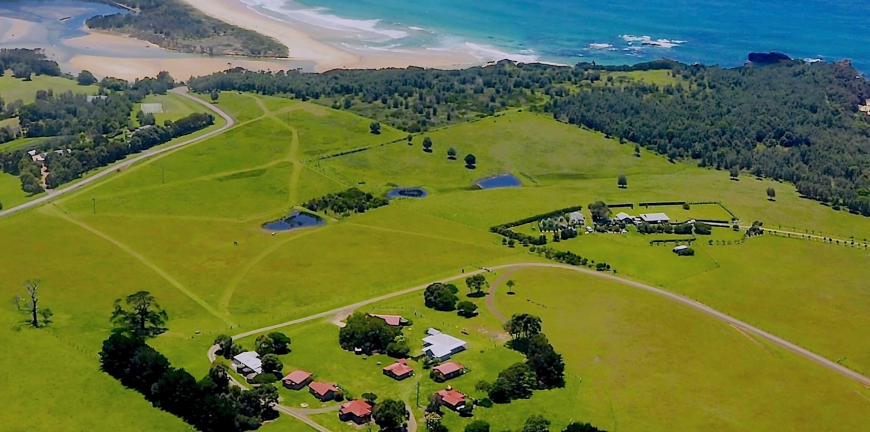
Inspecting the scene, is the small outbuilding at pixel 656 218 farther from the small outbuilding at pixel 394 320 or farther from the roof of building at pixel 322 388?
the roof of building at pixel 322 388

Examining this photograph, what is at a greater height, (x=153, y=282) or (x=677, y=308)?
(x=677, y=308)

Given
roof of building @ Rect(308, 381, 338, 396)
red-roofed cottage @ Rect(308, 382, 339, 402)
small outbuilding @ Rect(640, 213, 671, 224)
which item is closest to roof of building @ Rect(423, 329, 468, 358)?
roof of building @ Rect(308, 381, 338, 396)

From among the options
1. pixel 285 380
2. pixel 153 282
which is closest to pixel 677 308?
pixel 285 380

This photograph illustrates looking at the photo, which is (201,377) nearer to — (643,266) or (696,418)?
(696,418)

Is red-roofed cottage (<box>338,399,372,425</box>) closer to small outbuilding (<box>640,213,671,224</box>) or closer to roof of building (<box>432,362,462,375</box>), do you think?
roof of building (<box>432,362,462,375</box>)

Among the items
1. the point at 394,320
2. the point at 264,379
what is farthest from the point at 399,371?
the point at 264,379

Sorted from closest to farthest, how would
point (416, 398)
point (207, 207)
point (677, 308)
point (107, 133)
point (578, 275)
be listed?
1. point (416, 398)
2. point (677, 308)
3. point (578, 275)
4. point (207, 207)
5. point (107, 133)
